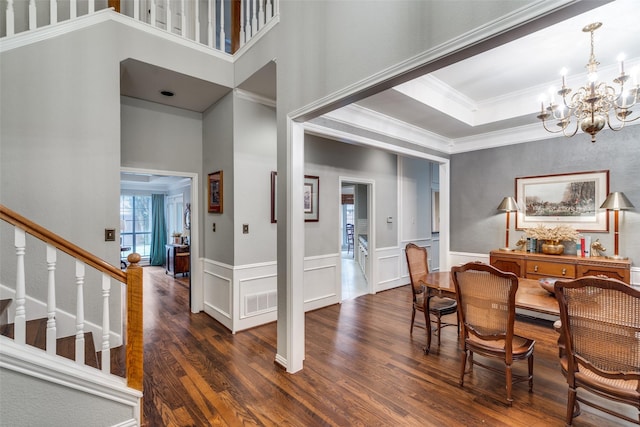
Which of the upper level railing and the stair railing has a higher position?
the upper level railing

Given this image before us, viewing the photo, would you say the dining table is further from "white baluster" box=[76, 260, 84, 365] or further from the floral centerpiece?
"white baluster" box=[76, 260, 84, 365]

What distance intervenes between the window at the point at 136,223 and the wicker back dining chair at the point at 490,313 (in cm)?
969

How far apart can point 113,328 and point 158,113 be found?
2.80 metres

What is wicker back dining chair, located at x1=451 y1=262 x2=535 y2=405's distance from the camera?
219cm

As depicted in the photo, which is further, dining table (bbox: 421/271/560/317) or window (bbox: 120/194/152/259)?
window (bbox: 120/194/152/259)

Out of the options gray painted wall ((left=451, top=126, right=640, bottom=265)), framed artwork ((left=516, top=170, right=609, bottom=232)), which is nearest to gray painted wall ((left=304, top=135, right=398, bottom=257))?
gray painted wall ((left=451, top=126, right=640, bottom=265))

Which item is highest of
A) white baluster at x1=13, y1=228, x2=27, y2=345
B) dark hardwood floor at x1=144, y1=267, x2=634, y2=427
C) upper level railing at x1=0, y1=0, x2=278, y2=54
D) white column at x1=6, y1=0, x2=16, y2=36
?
upper level railing at x1=0, y1=0, x2=278, y2=54

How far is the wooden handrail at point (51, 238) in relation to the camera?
152 centimetres

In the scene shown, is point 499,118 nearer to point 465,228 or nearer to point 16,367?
point 465,228

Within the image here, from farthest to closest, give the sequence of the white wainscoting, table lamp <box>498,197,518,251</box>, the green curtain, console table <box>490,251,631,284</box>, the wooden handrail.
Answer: the green curtain < the white wainscoting < table lamp <box>498,197,518,251</box> < console table <box>490,251,631,284</box> < the wooden handrail

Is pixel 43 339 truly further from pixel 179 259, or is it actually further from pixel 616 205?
pixel 616 205

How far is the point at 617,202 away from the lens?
3.38m

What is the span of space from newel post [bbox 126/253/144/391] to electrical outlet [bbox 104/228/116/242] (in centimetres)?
129

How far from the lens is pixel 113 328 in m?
2.97
